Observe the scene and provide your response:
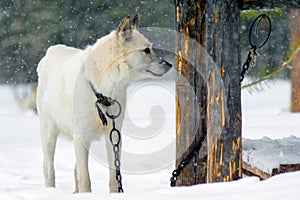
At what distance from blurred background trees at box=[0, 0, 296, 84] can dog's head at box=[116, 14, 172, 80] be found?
11397mm

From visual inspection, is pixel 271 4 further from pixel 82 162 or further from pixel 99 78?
pixel 82 162

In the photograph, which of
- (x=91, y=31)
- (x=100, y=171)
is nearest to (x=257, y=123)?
(x=100, y=171)

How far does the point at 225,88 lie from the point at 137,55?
1.00 metres

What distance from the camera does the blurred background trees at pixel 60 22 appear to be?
53.0ft

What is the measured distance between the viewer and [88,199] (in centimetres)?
298

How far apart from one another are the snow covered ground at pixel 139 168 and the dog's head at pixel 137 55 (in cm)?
86

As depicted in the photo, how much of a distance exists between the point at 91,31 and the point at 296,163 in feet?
41.2

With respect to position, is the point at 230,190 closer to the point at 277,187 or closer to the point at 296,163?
the point at 277,187

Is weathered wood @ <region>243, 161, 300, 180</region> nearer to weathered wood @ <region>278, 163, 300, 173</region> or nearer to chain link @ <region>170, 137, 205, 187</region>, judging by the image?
weathered wood @ <region>278, 163, 300, 173</region>

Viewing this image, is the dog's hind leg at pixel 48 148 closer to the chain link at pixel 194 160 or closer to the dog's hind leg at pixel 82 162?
the dog's hind leg at pixel 82 162

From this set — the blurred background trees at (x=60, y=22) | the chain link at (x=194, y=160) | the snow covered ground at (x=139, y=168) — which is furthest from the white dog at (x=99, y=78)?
the blurred background trees at (x=60, y=22)

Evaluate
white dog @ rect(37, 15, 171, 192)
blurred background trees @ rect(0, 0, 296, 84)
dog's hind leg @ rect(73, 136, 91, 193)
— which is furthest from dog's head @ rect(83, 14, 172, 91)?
blurred background trees @ rect(0, 0, 296, 84)

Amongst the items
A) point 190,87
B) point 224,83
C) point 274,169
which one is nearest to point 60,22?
point 190,87

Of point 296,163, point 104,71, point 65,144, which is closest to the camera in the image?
point 296,163
